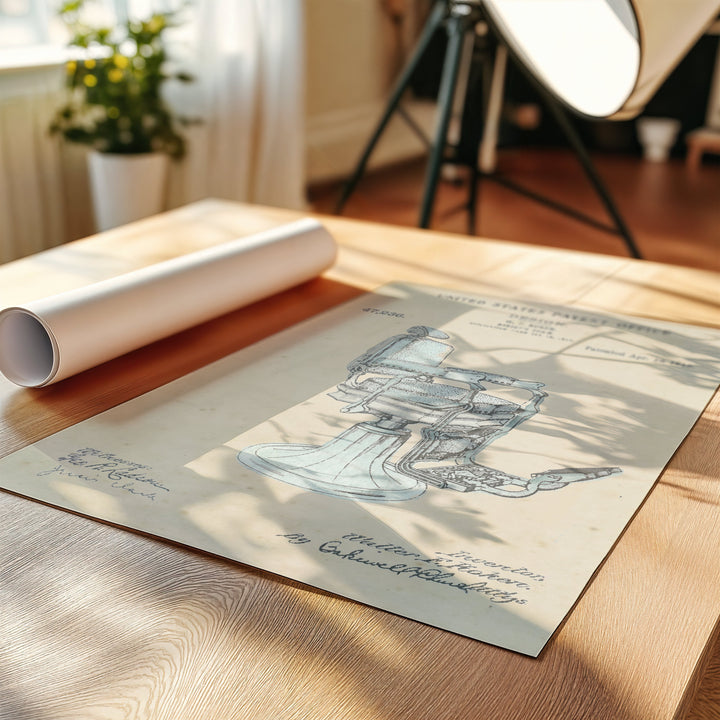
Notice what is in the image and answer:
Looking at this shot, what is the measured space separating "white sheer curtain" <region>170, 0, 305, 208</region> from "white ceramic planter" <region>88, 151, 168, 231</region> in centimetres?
32

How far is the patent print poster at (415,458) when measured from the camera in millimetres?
582

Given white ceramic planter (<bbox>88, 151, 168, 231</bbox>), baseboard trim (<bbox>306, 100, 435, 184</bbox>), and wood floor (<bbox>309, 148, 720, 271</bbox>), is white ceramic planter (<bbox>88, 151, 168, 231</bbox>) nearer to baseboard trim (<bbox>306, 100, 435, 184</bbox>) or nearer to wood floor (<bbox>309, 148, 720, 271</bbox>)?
wood floor (<bbox>309, 148, 720, 271</bbox>)

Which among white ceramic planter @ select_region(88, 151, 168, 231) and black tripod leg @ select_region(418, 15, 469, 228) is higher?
black tripod leg @ select_region(418, 15, 469, 228)

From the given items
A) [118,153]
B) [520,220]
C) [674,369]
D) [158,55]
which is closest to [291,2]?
[158,55]

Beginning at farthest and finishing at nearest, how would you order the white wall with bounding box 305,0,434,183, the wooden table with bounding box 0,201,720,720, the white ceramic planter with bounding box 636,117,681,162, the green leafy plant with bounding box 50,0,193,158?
the white ceramic planter with bounding box 636,117,681,162
the white wall with bounding box 305,0,434,183
the green leafy plant with bounding box 50,0,193,158
the wooden table with bounding box 0,201,720,720

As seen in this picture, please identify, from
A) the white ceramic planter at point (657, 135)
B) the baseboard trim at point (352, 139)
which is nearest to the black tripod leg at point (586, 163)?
the baseboard trim at point (352, 139)

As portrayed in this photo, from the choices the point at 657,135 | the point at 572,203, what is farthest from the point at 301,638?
the point at 657,135

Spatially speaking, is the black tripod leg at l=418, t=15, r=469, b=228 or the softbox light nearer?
the softbox light

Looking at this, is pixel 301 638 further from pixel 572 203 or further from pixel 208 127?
pixel 572 203

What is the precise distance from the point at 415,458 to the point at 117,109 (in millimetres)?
2096

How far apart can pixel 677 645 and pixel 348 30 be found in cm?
369

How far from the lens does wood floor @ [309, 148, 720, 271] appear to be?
10.3 feet
